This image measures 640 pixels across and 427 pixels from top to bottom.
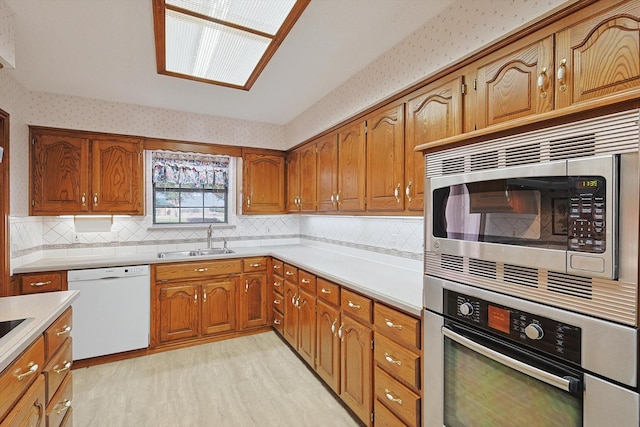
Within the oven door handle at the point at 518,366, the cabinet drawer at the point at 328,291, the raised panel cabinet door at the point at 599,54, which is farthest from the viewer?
the cabinet drawer at the point at 328,291

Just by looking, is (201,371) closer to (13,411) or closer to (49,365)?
(49,365)

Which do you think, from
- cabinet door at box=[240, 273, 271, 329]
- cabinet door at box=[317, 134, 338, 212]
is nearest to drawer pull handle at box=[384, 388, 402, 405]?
cabinet door at box=[317, 134, 338, 212]

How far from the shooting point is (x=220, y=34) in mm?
1953

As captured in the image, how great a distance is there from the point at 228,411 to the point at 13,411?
140 centimetres

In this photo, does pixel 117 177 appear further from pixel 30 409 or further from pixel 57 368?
pixel 30 409

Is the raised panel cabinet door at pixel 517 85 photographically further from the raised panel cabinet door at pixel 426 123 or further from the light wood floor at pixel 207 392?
the light wood floor at pixel 207 392

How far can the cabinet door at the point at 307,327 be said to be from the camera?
266cm

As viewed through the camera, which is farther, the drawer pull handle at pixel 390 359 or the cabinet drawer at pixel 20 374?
the drawer pull handle at pixel 390 359

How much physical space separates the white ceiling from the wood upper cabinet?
81 centimetres

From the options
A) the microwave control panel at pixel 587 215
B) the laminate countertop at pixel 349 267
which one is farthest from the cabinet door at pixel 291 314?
the microwave control panel at pixel 587 215

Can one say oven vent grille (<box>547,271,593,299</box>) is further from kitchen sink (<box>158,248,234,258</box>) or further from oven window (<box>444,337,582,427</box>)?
kitchen sink (<box>158,248,234,258</box>)

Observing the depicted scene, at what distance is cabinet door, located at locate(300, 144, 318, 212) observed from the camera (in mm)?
3500

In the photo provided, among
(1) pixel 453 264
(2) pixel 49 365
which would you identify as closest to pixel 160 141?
(2) pixel 49 365

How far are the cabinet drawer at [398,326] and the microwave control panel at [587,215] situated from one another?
33.2 inches
